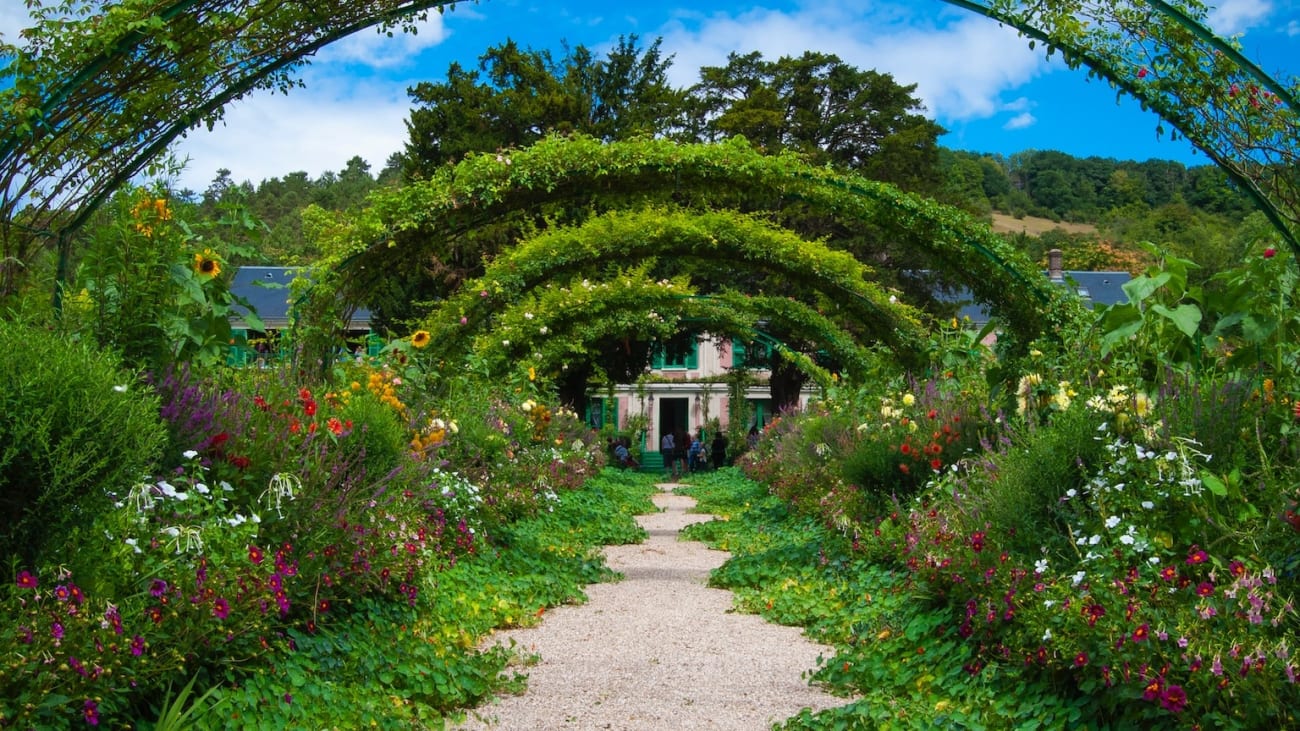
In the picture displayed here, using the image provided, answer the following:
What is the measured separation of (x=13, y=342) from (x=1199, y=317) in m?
4.29

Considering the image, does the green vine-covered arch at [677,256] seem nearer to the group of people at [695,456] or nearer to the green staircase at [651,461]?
the group of people at [695,456]

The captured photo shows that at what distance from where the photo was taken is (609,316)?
14859mm

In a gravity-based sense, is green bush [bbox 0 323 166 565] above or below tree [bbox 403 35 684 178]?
below

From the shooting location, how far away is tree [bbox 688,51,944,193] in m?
24.5

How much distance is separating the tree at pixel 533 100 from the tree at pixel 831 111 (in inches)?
81.5

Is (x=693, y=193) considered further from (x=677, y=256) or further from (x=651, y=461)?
(x=651, y=461)

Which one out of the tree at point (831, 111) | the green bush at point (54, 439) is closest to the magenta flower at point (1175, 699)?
the green bush at point (54, 439)

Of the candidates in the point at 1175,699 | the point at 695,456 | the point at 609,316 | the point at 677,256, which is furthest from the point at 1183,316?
the point at 695,456

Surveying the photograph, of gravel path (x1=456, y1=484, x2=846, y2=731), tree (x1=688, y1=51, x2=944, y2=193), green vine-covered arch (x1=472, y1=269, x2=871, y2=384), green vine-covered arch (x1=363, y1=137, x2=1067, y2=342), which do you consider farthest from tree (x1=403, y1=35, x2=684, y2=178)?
gravel path (x1=456, y1=484, x2=846, y2=731)

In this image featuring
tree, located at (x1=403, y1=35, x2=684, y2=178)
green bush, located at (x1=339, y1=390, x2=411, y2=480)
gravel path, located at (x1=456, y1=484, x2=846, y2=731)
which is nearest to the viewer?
gravel path, located at (x1=456, y1=484, x2=846, y2=731)

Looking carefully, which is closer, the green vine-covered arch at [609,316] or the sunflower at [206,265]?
the sunflower at [206,265]

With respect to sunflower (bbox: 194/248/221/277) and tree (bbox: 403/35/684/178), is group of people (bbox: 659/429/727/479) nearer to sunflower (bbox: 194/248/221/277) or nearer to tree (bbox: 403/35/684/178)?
tree (bbox: 403/35/684/178)

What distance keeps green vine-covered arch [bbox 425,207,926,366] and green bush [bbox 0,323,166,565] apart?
7.22 metres

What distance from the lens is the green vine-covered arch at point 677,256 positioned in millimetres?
9852
